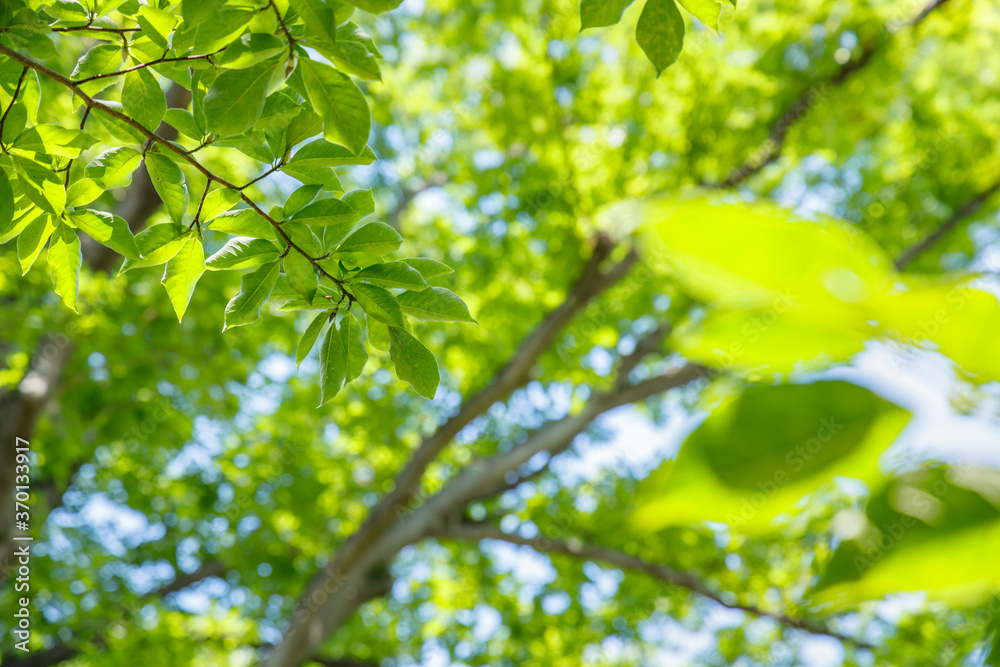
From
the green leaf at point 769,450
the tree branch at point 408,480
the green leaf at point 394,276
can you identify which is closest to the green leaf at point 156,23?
the green leaf at point 394,276

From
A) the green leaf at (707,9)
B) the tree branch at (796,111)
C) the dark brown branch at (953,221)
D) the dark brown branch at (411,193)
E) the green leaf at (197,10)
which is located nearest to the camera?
the green leaf at (197,10)

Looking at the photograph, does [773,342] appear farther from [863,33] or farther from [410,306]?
[863,33]

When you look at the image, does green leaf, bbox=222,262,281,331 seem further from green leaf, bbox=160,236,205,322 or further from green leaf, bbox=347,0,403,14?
green leaf, bbox=347,0,403,14

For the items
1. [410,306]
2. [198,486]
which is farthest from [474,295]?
[410,306]

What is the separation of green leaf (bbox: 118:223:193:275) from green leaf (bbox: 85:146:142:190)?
103mm

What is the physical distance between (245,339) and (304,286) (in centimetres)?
435

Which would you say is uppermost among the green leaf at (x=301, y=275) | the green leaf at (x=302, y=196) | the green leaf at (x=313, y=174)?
the green leaf at (x=313, y=174)

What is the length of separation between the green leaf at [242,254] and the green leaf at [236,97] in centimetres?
22

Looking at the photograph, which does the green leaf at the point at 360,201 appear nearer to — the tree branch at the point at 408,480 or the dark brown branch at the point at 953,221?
the tree branch at the point at 408,480

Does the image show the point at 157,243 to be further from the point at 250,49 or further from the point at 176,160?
the point at 250,49

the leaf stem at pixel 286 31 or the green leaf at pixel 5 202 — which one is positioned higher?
the green leaf at pixel 5 202

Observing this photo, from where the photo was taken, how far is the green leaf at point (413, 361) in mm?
1029

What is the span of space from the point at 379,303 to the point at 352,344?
0.11m

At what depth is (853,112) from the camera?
6.22m
